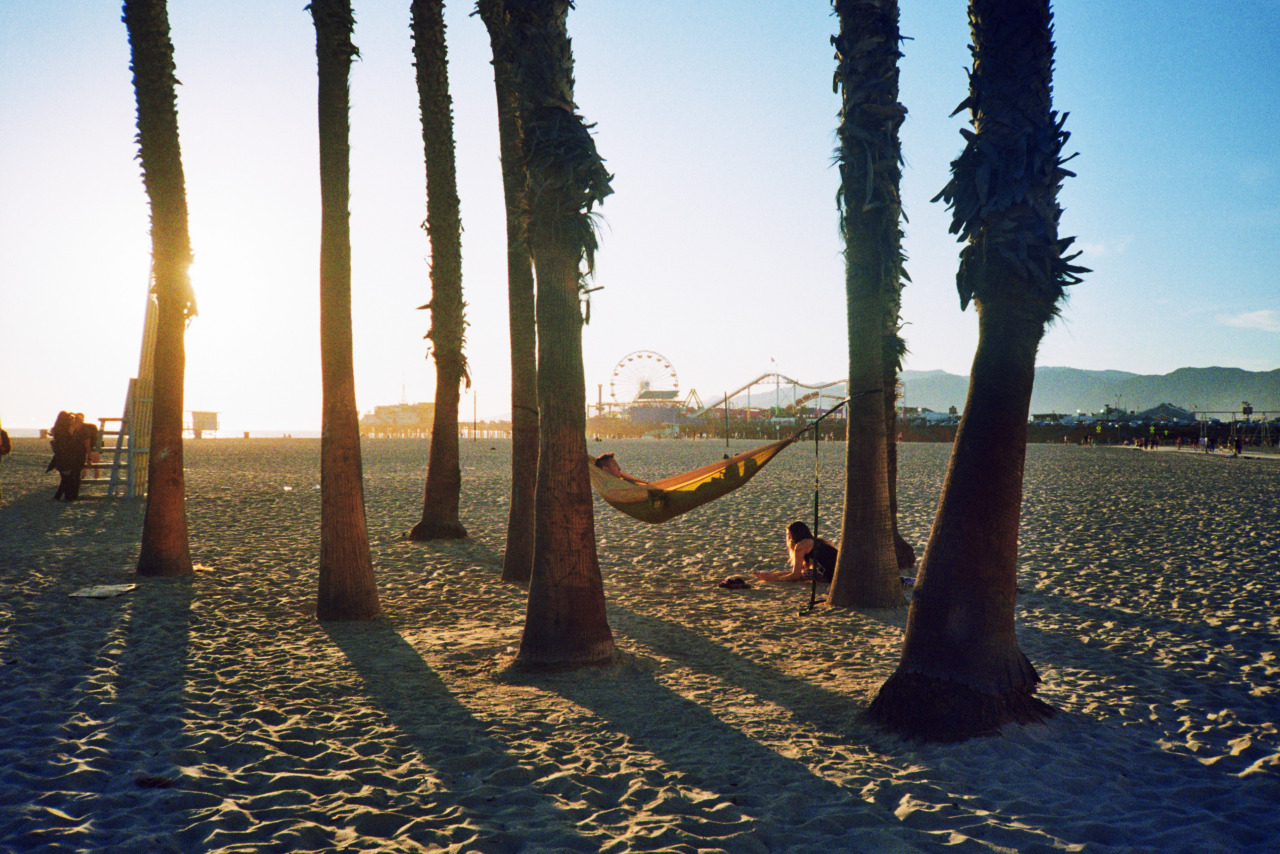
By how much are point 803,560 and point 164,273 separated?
7.25 m

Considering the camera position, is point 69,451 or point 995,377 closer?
point 995,377

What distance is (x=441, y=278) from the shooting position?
34.7ft

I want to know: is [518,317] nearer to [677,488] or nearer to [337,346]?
[337,346]

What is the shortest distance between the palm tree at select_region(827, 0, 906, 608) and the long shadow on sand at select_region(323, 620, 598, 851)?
12.5ft

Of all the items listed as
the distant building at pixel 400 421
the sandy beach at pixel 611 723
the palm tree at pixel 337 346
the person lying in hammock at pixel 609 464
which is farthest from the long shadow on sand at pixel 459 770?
the distant building at pixel 400 421

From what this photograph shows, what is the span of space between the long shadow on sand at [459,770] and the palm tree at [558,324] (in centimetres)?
80

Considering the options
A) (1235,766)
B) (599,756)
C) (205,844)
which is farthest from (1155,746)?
(205,844)

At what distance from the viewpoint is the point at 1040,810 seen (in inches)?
127

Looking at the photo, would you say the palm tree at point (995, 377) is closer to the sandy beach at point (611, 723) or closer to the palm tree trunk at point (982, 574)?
the palm tree trunk at point (982, 574)

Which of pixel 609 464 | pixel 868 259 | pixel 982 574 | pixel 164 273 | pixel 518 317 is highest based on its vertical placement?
pixel 164 273

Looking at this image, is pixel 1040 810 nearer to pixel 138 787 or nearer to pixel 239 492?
pixel 138 787

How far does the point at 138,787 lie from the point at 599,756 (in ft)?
6.65

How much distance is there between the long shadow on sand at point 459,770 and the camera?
3029 millimetres

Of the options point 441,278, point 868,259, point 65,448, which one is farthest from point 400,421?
point 868,259
